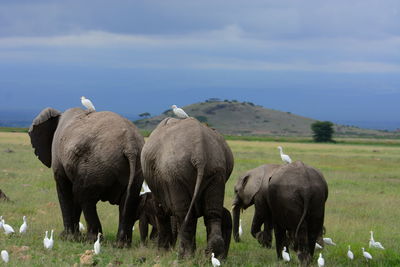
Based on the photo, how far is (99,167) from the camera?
10.9m

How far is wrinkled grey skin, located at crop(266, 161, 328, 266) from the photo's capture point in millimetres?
9938

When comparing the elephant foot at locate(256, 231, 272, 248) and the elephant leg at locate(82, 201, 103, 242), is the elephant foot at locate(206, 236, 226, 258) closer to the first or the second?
the elephant leg at locate(82, 201, 103, 242)

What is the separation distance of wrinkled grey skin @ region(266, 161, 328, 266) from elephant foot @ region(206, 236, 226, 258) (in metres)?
1.21

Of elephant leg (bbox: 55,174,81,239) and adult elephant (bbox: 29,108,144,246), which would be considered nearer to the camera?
adult elephant (bbox: 29,108,144,246)

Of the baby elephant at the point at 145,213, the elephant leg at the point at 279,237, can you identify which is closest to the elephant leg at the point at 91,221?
the baby elephant at the point at 145,213

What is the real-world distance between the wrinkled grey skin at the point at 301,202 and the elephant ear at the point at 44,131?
4.88 meters

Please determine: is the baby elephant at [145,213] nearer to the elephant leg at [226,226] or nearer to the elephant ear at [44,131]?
the elephant leg at [226,226]

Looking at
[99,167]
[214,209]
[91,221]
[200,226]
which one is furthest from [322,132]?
[214,209]

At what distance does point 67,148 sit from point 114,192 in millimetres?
1087

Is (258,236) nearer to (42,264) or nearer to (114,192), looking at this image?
(114,192)

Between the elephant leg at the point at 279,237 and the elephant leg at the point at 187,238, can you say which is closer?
the elephant leg at the point at 187,238

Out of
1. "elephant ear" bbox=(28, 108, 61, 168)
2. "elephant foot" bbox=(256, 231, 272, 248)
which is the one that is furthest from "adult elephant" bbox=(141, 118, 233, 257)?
"elephant ear" bbox=(28, 108, 61, 168)

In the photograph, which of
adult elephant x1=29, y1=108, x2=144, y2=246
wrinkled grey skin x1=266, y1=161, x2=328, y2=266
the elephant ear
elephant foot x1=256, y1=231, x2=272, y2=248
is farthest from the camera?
the elephant ear

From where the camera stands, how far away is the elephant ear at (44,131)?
13156mm
